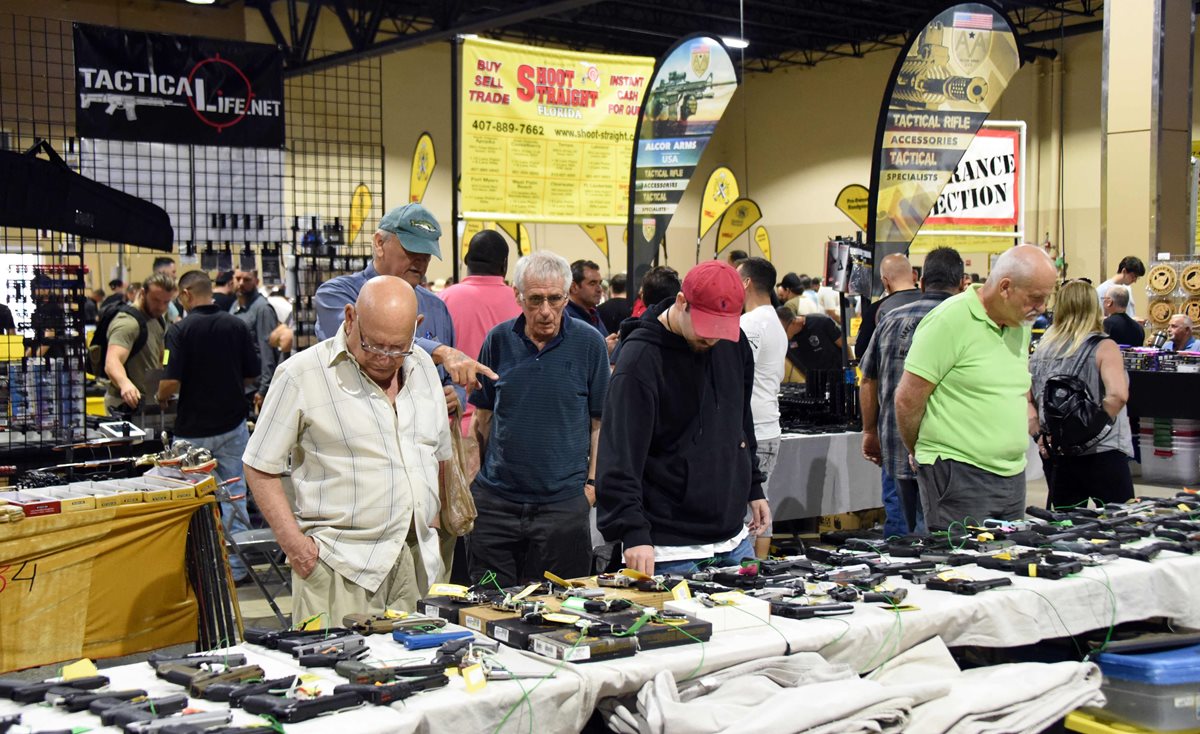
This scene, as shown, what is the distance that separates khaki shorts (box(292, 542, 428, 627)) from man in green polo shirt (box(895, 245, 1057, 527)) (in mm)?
1855

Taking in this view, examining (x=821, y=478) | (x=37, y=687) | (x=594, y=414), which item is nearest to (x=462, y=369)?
(x=594, y=414)

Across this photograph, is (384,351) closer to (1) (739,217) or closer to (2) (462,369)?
(2) (462,369)

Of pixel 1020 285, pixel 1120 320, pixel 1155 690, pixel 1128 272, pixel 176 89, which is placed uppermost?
pixel 176 89

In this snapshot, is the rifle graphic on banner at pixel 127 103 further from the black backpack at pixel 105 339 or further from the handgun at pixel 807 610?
the handgun at pixel 807 610

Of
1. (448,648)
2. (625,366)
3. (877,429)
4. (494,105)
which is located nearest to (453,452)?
(625,366)

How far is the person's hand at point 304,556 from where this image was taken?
287cm

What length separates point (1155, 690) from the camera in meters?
2.81

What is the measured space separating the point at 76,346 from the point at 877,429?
3.44m

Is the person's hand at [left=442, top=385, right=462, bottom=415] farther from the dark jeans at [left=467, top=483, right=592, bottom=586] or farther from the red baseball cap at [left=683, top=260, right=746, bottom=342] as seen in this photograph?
the red baseball cap at [left=683, top=260, right=746, bottom=342]

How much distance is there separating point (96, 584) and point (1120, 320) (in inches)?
303

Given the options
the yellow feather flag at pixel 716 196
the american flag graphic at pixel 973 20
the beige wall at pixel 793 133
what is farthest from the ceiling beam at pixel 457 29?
the american flag graphic at pixel 973 20

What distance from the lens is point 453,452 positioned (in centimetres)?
327

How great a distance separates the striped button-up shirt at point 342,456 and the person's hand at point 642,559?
58cm

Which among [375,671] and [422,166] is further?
[422,166]
